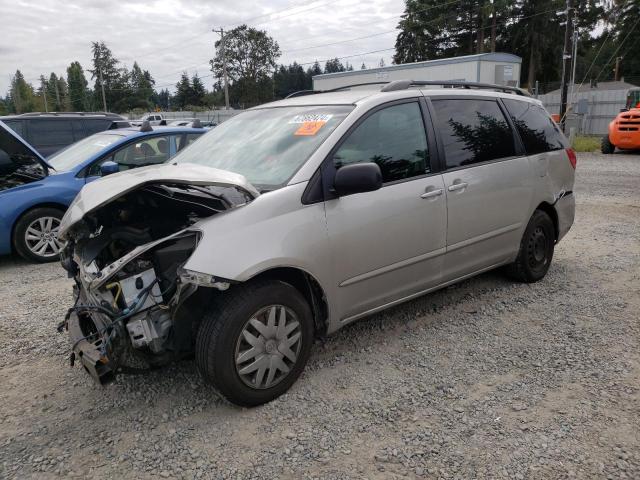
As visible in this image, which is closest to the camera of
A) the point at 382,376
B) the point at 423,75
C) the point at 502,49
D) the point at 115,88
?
the point at 382,376

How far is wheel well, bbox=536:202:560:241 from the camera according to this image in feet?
15.7

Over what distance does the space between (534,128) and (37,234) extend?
18.1 ft

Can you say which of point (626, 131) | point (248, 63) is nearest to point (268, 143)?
point (626, 131)

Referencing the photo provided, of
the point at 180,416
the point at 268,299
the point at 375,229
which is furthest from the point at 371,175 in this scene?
the point at 180,416

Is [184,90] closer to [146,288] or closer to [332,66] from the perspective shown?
[332,66]

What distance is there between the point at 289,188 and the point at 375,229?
648 millimetres

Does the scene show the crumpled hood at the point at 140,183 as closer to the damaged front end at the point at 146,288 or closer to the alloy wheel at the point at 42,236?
the damaged front end at the point at 146,288

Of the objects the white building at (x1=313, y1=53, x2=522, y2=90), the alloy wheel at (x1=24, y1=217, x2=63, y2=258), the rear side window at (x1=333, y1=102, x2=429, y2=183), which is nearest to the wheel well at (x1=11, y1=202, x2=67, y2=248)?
the alloy wheel at (x1=24, y1=217, x2=63, y2=258)

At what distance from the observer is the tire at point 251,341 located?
8.88ft

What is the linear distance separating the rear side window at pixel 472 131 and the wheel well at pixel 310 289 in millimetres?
1473

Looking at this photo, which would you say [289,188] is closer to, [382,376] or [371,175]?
[371,175]

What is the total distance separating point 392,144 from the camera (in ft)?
11.6

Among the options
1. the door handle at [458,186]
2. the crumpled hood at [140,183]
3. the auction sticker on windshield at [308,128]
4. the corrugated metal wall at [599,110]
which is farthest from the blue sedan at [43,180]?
the corrugated metal wall at [599,110]

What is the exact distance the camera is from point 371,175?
9.76ft
